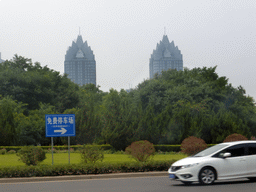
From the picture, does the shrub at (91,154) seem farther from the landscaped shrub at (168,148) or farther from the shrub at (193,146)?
the landscaped shrub at (168,148)

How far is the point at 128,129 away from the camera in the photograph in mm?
37719

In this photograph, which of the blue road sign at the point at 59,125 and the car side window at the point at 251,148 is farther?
the blue road sign at the point at 59,125

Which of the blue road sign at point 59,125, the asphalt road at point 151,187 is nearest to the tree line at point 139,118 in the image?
the blue road sign at point 59,125

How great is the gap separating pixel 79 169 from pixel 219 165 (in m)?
6.20

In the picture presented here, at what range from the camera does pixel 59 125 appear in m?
20.1

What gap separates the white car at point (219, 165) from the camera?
12453 millimetres

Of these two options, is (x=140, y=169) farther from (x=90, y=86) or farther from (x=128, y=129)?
(x=90, y=86)

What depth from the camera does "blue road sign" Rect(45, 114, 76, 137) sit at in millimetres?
19922

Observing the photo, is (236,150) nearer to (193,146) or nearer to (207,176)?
(207,176)

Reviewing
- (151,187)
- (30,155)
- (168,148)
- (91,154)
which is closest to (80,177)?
(91,154)

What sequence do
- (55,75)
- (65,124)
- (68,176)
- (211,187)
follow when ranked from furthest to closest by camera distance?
1. (55,75)
2. (65,124)
3. (68,176)
4. (211,187)

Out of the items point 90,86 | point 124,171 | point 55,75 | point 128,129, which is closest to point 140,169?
point 124,171

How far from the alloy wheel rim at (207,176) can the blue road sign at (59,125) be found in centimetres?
941

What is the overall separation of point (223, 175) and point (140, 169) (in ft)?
16.3
